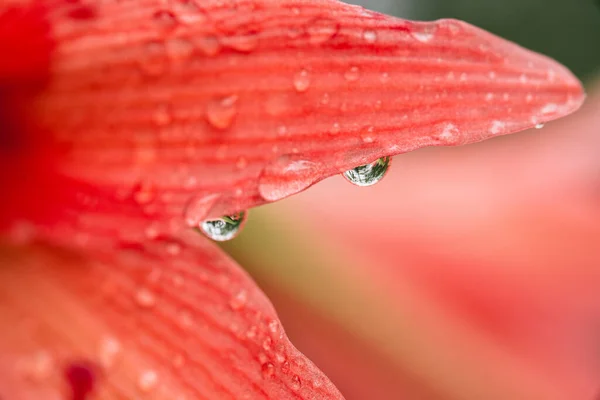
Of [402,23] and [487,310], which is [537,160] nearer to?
[487,310]

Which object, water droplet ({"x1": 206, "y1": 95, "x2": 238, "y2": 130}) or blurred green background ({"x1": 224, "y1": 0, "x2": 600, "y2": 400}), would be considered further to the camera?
blurred green background ({"x1": 224, "y1": 0, "x2": 600, "y2": 400})

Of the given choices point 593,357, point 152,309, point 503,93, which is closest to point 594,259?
point 593,357

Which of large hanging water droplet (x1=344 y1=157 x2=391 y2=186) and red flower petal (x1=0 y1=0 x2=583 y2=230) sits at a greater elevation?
red flower petal (x1=0 y1=0 x2=583 y2=230)

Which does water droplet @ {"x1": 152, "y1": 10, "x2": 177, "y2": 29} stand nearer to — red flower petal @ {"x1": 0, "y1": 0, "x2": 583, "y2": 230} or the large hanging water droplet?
red flower petal @ {"x1": 0, "y1": 0, "x2": 583, "y2": 230}

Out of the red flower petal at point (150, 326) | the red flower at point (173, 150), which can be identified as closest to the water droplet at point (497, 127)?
the red flower at point (173, 150)

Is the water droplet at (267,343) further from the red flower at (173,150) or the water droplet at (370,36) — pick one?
the water droplet at (370,36)

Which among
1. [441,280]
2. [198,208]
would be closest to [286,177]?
[198,208]

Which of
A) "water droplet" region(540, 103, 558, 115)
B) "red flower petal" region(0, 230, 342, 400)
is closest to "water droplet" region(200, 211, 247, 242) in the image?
"red flower petal" region(0, 230, 342, 400)
